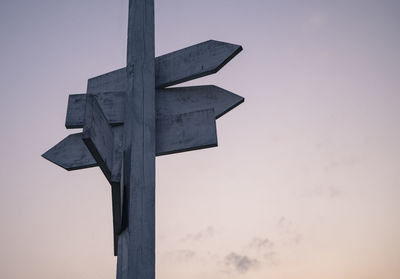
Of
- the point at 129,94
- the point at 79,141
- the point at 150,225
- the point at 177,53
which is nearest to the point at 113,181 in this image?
the point at 150,225

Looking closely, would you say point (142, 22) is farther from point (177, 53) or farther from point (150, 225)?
point (150, 225)

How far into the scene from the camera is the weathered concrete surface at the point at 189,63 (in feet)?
9.84

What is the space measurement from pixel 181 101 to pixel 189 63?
0.92 ft

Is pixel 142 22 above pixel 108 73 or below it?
above

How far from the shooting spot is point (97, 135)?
6.72ft

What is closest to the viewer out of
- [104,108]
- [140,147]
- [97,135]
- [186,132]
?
[97,135]

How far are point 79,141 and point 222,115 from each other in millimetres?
1062

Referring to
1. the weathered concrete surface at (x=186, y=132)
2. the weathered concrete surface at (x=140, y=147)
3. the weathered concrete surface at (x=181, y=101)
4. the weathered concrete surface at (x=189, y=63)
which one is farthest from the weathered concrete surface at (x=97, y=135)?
the weathered concrete surface at (x=189, y=63)

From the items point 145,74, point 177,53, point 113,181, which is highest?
point 177,53

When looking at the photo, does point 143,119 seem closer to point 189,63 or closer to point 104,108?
point 104,108

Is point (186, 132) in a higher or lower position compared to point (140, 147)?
higher

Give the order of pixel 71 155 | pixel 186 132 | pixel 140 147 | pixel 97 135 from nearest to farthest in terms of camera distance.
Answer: pixel 97 135 < pixel 140 147 < pixel 186 132 < pixel 71 155

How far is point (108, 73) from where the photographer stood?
3.29m

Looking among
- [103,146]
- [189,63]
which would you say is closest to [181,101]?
[189,63]
